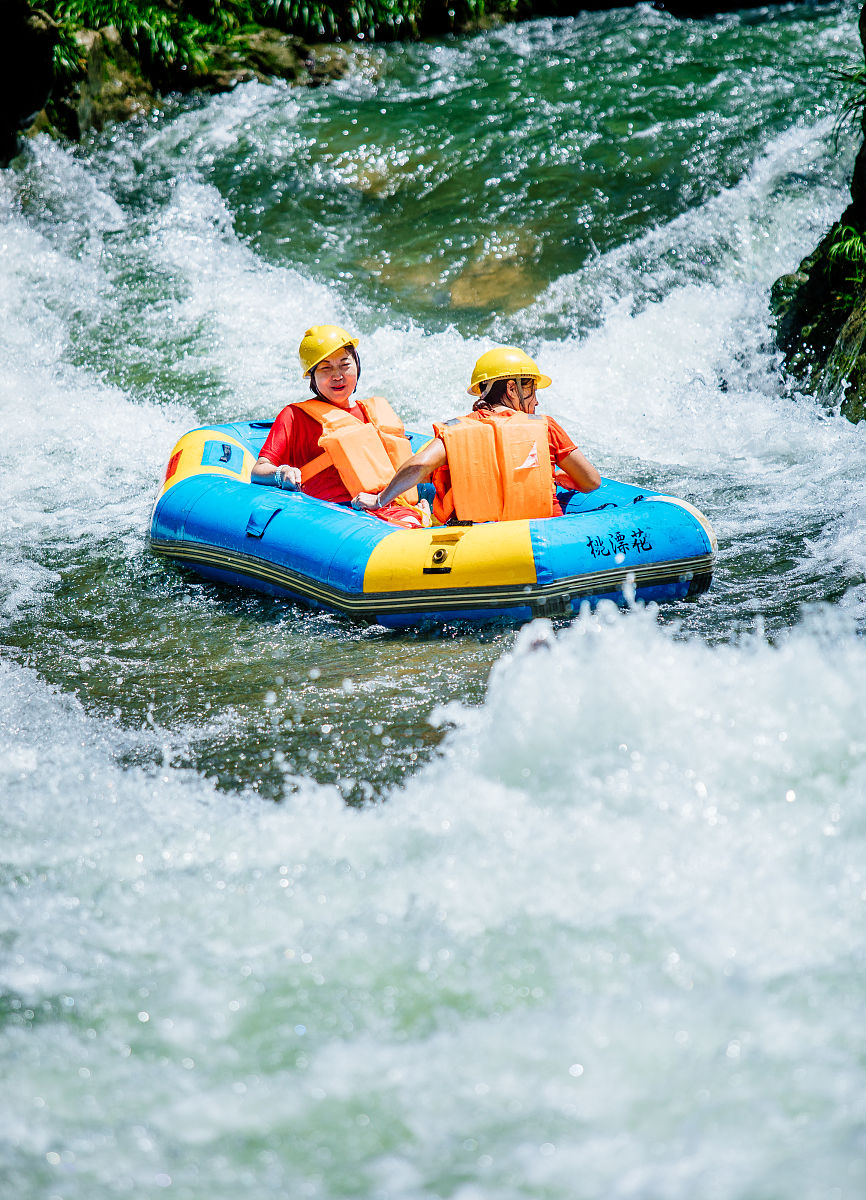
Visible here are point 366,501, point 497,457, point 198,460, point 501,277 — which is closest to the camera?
point 497,457

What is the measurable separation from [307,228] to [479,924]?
8642 millimetres

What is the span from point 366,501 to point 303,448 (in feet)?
1.70

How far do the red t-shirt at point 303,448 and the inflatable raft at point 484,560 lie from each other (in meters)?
0.26

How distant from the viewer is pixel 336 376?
18.2 feet

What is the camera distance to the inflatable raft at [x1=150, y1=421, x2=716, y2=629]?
188 inches

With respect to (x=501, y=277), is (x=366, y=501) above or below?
below

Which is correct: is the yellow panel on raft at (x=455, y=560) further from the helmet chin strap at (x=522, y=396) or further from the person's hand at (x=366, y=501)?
the helmet chin strap at (x=522, y=396)

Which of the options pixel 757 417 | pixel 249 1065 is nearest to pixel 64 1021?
pixel 249 1065

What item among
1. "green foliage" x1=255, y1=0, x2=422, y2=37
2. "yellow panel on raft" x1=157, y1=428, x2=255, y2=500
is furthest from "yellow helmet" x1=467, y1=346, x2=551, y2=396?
"green foliage" x1=255, y1=0, x2=422, y2=37

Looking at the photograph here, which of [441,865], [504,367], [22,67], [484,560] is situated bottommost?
[441,865]

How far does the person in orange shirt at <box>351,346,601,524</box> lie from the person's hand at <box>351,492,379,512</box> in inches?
2.1

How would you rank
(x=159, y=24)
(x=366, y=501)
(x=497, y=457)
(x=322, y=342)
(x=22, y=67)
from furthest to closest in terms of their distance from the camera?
1. (x=159, y=24)
2. (x=22, y=67)
3. (x=322, y=342)
4. (x=366, y=501)
5. (x=497, y=457)

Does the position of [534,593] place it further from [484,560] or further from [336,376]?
[336,376]

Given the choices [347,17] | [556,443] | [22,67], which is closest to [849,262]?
[556,443]
